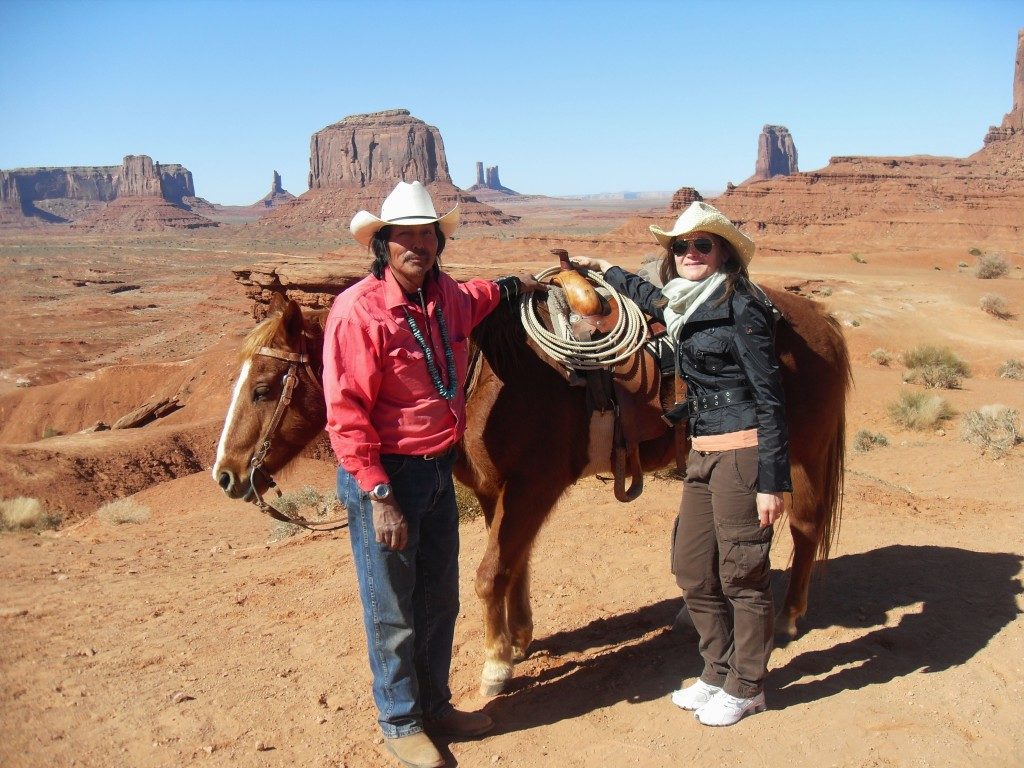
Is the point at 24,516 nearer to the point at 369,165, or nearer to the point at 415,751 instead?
the point at 415,751

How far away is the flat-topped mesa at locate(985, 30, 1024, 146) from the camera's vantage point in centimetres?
7962

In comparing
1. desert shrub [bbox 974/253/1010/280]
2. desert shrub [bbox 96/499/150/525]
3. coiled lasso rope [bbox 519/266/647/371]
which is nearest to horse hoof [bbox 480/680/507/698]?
coiled lasso rope [bbox 519/266/647/371]

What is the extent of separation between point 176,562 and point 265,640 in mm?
3237

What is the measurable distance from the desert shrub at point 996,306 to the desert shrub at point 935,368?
6617mm

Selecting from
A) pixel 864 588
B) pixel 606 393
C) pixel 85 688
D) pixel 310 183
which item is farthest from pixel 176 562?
pixel 310 183

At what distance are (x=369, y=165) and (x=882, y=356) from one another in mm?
129708

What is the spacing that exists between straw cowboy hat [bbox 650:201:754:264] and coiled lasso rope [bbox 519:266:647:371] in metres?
0.60

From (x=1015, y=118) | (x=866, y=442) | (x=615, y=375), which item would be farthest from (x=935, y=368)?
(x=1015, y=118)

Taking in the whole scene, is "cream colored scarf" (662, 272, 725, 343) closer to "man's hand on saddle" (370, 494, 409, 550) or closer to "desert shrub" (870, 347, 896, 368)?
"man's hand on saddle" (370, 494, 409, 550)

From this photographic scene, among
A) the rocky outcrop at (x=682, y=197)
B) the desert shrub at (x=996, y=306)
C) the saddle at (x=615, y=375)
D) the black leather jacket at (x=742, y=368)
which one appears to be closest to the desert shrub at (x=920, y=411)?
the saddle at (x=615, y=375)

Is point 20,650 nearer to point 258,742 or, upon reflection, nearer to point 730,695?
point 258,742

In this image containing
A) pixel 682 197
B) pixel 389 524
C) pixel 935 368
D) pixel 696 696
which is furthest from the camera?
pixel 682 197

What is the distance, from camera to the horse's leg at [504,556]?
3.93 metres

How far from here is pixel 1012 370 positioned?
16.8 m
